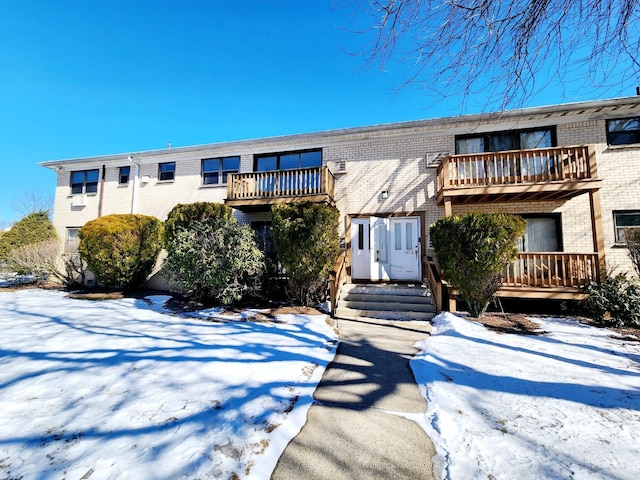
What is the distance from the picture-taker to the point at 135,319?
6.72 meters

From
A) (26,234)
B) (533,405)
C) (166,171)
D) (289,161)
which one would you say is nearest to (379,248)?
(289,161)

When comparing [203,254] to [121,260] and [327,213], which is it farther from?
[121,260]

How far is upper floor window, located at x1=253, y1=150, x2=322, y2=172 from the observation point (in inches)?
444

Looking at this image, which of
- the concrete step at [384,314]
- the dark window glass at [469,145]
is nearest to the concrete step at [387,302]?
the concrete step at [384,314]

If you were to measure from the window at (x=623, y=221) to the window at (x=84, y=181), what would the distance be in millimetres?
20928

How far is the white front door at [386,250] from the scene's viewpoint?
31.7ft

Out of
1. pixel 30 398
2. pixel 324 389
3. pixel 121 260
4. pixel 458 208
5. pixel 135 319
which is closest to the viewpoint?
pixel 30 398

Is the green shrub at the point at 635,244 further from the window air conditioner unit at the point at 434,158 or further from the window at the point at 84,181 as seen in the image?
the window at the point at 84,181

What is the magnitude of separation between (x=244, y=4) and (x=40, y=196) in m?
35.4

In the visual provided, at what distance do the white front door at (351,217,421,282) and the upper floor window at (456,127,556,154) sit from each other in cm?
322

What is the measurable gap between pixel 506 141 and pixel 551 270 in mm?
4617

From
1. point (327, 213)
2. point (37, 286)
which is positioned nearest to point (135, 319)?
point (327, 213)

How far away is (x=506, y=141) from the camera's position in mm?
9430

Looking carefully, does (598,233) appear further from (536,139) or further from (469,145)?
(469,145)
